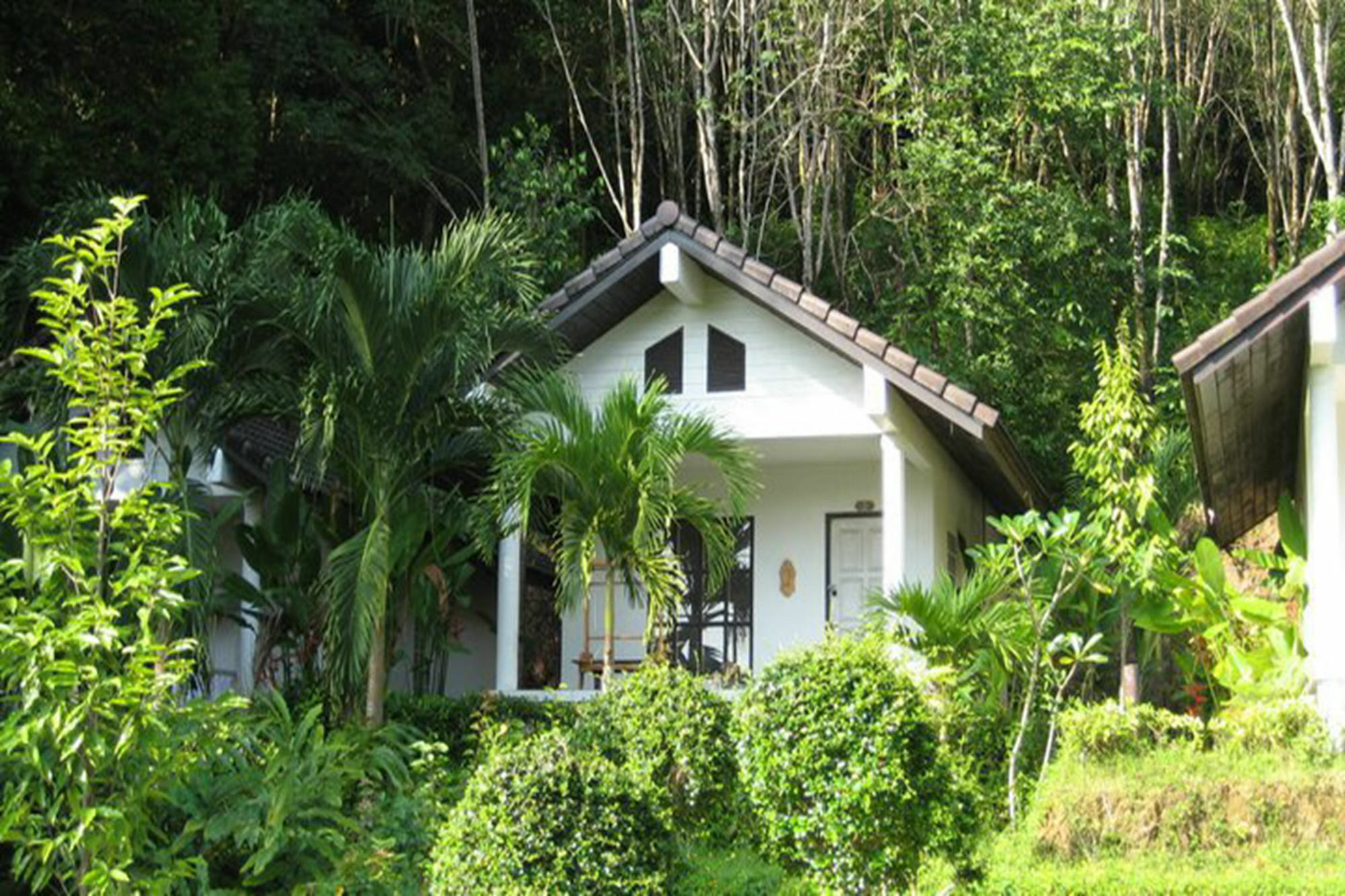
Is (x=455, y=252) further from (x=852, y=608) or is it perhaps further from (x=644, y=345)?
(x=852, y=608)

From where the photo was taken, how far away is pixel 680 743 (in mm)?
10938

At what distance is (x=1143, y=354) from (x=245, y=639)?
38.7 feet

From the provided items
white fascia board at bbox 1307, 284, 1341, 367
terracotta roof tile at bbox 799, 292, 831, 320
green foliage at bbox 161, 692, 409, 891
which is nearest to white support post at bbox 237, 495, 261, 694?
green foliage at bbox 161, 692, 409, 891

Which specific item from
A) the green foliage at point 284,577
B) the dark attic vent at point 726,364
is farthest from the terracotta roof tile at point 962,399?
the green foliage at point 284,577

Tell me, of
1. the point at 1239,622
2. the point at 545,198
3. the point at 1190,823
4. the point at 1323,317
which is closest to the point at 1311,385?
the point at 1323,317

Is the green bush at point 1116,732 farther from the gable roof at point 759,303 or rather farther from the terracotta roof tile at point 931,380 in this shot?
the terracotta roof tile at point 931,380

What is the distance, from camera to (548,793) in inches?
332

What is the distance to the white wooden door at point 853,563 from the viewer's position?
56.5 ft

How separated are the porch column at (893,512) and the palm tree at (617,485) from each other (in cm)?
125

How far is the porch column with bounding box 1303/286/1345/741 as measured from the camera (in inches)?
455

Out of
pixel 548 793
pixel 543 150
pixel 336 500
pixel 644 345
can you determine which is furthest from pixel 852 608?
pixel 543 150

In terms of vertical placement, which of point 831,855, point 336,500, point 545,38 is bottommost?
point 831,855

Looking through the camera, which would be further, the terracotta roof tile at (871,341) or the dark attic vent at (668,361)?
the dark attic vent at (668,361)

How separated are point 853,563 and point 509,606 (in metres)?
3.69
